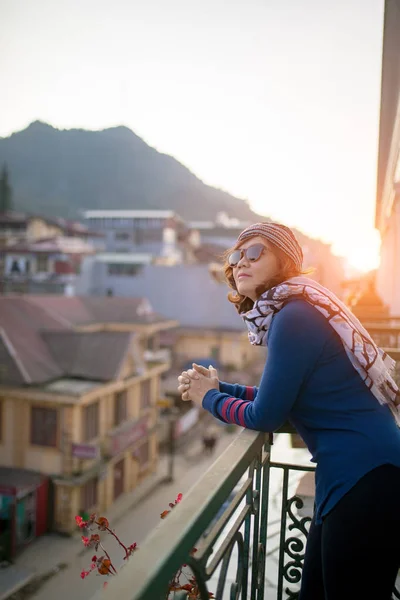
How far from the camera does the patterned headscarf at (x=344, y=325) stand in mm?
1455

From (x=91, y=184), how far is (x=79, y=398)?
6076 centimetres

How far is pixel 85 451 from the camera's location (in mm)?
13008

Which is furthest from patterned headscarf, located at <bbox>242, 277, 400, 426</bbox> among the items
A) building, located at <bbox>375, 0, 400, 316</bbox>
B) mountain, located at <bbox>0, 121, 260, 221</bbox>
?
mountain, located at <bbox>0, 121, 260, 221</bbox>

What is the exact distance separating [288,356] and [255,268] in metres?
0.43

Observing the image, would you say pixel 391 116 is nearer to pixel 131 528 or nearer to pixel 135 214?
pixel 131 528

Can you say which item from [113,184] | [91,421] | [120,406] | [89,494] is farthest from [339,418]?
[113,184]

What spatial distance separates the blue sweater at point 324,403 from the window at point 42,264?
29734 mm

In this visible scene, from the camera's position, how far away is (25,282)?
29.4 metres

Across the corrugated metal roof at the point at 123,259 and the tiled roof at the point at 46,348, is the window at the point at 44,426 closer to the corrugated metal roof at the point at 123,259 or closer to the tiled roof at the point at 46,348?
the tiled roof at the point at 46,348

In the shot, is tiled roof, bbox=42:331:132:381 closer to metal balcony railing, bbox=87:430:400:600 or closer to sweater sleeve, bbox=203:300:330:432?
metal balcony railing, bbox=87:430:400:600

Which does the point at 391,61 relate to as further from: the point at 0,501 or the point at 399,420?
the point at 0,501

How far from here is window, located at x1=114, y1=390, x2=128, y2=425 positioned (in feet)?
51.3

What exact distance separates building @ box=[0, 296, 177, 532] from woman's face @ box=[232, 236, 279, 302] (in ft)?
39.3

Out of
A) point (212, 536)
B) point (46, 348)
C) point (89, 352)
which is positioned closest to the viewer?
point (212, 536)
